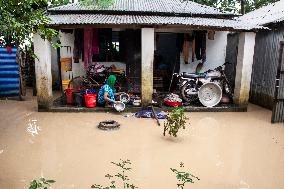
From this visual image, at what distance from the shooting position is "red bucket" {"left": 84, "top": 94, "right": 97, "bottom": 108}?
9.45 metres

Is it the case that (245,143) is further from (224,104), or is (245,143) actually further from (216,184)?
(224,104)

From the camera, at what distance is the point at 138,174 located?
15.8ft

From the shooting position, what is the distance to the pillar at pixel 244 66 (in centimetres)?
951

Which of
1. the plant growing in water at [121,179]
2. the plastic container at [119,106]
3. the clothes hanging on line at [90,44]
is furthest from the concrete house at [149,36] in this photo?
the plant growing in water at [121,179]

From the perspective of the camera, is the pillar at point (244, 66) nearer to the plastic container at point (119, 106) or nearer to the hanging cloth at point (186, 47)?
the hanging cloth at point (186, 47)

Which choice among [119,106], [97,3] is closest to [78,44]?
[97,3]

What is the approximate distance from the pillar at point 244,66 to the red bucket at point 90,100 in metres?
5.26

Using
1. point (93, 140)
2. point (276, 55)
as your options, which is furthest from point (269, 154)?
point (276, 55)

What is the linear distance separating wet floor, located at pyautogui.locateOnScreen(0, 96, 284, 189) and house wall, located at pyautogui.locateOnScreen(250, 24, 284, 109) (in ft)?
6.27

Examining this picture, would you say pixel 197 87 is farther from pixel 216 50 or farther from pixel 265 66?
pixel 216 50

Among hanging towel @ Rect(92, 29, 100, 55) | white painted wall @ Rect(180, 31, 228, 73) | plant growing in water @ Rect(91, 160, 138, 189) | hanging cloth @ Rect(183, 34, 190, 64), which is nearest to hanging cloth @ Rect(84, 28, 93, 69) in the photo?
hanging towel @ Rect(92, 29, 100, 55)

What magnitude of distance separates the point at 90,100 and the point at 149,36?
120 inches

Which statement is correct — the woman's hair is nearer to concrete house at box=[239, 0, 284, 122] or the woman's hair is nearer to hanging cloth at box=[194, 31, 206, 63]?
hanging cloth at box=[194, 31, 206, 63]

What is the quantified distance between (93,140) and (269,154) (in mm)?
4044
